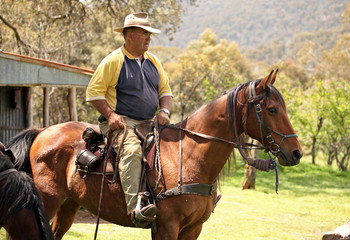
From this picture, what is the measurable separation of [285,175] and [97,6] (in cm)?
1130

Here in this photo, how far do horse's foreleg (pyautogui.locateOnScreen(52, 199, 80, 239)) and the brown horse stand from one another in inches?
11.2

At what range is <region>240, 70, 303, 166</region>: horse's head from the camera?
12.8 ft

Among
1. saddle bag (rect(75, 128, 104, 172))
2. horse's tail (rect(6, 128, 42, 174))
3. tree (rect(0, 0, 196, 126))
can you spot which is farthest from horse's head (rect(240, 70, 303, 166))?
tree (rect(0, 0, 196, 126))

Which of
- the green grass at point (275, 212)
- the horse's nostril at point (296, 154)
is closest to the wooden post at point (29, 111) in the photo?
the green grass at point (275, 212)

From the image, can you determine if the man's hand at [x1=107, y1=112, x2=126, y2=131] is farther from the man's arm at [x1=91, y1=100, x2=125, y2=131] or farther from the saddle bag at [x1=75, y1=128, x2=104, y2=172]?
the saddle bag at [x1=75, y1=128, x2=104, y2=172]

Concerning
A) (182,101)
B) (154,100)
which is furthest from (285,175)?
(154,100)

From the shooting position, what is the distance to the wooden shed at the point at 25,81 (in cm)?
850

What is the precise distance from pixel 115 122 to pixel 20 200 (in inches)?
61.1

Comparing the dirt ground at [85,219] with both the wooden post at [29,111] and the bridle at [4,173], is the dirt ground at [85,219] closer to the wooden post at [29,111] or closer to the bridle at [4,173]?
the wooden post at [29,111]

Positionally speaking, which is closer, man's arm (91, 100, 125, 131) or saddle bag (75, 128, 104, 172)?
man's arm (91, 100, 125, 131)

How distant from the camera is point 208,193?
4.12 metres

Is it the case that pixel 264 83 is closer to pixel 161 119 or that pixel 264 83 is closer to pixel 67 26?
pixel 161 119

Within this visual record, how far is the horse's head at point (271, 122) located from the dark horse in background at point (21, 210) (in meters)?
2.11

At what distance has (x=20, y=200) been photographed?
287 centimetres
